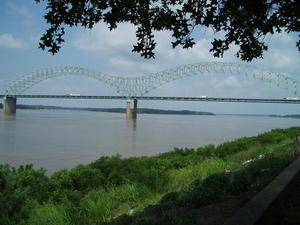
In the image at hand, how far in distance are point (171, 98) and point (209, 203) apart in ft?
278

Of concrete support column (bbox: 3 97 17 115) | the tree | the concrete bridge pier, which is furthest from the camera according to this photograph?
concrete support column (bbox: 3 97 17 115)

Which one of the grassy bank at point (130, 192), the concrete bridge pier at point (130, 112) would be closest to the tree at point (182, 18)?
the grassy bank at point (130, 192)

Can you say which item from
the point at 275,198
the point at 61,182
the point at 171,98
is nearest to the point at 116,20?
the point at 275,198

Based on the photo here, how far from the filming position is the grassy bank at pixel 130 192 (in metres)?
4.74

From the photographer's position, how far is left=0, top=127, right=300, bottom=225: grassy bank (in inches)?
187

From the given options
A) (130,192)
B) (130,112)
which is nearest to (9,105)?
(130,112)

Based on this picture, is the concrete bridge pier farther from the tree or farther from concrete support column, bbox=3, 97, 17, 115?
the tree

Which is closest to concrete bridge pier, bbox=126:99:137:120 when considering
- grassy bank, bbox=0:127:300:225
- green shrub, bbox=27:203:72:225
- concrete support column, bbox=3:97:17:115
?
concrete support column, bbox=3:97:17:115

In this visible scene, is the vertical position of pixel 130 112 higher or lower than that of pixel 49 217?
lower

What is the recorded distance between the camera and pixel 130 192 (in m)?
6.97

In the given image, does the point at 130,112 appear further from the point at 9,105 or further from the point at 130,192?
the point at 130,192

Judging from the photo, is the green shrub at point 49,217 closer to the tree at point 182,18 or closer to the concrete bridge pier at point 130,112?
the tree at point 182,18

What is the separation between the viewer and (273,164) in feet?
23.6

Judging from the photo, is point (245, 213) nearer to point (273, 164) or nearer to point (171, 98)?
point (273, 164)
